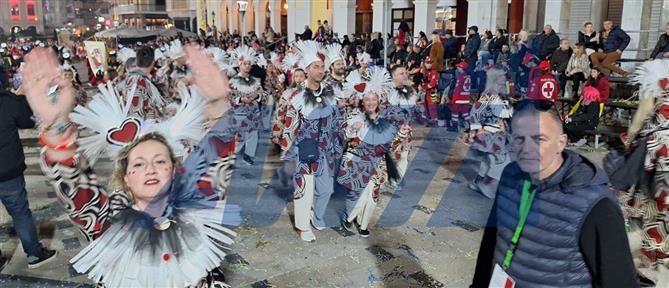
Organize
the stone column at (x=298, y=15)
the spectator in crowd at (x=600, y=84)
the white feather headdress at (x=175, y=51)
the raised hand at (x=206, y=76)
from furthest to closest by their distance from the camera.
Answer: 1. the stone column at (x=298, y=15)
2. the spectator in crowd at (x=600, y=84)
3. the white feather headdress at (x=175, y=51)
4. the raised hand at (x=206, y=76)

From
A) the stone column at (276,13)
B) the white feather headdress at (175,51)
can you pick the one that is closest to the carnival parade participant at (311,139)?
the white feather headdress at (175,51)

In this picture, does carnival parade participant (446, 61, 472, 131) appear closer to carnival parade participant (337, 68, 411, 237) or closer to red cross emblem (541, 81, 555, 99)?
red cross emblem (541, 81, 555, 99)

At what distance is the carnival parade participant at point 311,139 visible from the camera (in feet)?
19.5

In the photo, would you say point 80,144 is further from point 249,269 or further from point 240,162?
point 240,162

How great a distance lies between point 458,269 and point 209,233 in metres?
3.11

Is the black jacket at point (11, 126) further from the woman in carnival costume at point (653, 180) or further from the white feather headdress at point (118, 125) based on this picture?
the woman in carnival costume at point (653, 180)

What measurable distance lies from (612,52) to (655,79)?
8.39 metres

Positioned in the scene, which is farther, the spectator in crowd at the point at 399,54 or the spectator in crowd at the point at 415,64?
the spectator in crowd at the point at 399,54

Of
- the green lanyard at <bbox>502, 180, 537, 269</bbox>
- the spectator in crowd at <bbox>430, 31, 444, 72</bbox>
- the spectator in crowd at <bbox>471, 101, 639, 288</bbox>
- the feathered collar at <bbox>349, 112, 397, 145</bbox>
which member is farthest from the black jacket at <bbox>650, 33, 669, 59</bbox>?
the green lanyard at <bbox>502, 180, 537, 269</bbox>

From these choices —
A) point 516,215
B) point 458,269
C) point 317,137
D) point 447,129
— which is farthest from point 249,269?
point 447,129

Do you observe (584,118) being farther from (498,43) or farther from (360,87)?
(360,87)

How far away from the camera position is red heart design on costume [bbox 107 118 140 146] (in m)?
3.01

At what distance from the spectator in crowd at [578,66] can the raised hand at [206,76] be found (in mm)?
10883

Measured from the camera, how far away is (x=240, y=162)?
32.5 feet
